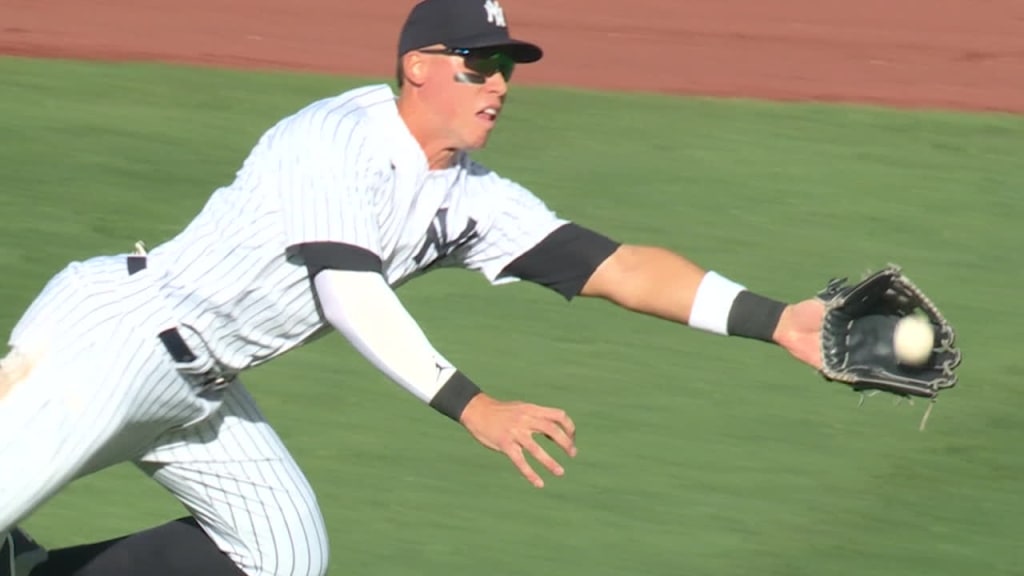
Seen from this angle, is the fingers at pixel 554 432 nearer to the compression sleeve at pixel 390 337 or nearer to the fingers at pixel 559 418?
the fingers at pixel 559 418

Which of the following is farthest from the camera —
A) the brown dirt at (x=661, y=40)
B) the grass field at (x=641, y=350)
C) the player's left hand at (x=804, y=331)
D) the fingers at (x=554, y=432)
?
the brown dirt at (x=661, y=40)

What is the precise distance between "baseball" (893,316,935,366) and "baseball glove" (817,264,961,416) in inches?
0.5

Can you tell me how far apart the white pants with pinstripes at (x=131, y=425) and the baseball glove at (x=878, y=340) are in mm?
1330

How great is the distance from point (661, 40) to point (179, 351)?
8.03 meters

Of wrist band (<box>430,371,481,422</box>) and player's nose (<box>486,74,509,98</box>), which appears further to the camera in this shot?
player's nose (<box>486,74,509,98</box>)

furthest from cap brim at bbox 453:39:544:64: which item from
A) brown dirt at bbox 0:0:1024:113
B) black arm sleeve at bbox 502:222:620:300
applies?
brown dirt at bbox 0:0:1024:113

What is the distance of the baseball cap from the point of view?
15.3ft

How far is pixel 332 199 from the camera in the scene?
4.35 m

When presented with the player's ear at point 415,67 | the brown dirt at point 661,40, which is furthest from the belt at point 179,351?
the brown dirt at point 661,40

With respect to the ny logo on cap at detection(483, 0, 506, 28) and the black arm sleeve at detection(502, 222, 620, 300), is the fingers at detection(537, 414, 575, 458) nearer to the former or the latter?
the black arm sleeve at detection(502, 222, 620, 300)

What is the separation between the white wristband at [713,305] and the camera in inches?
191

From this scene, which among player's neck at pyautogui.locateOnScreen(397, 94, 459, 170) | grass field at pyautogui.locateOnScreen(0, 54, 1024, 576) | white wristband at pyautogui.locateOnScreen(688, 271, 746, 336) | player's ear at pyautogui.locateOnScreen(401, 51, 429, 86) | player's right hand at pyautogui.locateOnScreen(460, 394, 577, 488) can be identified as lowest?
grass field at pyautogui.locateOnScreen(0, 54, 1024, 576)

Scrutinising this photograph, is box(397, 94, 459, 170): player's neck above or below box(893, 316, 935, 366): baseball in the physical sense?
above

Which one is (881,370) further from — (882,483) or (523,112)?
(523,112)
